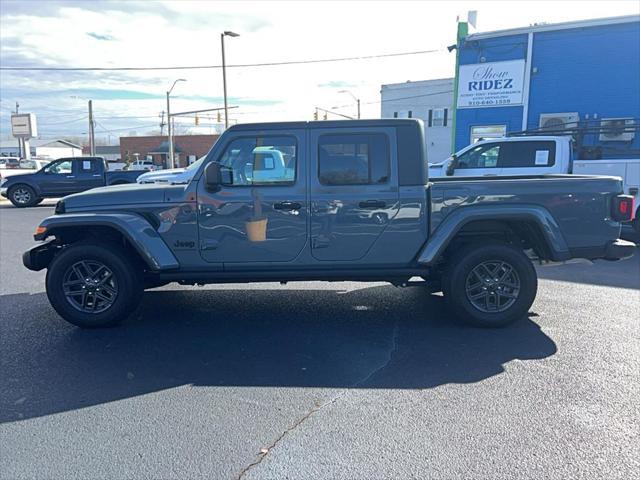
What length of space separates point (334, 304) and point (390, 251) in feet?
3.91

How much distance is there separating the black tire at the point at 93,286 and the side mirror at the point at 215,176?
3.87 ft

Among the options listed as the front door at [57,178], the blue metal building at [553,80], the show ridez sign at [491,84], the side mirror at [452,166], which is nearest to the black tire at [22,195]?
the front door at [57,178]

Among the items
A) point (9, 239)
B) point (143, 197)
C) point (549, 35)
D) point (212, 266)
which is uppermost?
point (549, 35)

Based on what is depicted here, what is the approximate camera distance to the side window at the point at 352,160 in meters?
4.79

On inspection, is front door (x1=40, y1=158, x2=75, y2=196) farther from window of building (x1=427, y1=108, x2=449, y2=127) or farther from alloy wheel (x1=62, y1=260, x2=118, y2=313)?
window of building (x1=427, y1=108, x2=449, y2=127)

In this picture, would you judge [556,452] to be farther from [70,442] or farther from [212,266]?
[212,266]

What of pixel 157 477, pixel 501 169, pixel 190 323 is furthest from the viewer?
pixel 501 169

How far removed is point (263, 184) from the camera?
477 cm

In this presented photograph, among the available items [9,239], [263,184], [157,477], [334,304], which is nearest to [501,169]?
[334,304]

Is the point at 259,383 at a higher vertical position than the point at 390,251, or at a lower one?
lower

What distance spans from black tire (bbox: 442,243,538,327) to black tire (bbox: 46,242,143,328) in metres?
3.18

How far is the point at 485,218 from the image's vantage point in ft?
15.4

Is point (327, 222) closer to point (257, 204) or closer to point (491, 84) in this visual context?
point (257, 204)

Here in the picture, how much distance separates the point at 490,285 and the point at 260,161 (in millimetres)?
2609
